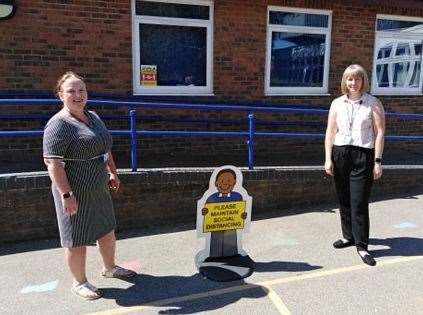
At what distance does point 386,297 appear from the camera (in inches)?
140

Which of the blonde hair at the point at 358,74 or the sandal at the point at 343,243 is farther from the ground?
the blonde hair at the point at 358,74

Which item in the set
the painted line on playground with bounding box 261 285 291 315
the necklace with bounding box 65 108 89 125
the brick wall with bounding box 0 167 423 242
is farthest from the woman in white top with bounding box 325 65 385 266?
the necklace with bounding box 65 108 89 125

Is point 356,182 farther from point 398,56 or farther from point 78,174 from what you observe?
point 398,56

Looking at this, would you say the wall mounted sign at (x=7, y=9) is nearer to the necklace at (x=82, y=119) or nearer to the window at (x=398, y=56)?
the necklace at (x=82, y=119)

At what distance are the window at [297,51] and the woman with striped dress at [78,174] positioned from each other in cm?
433

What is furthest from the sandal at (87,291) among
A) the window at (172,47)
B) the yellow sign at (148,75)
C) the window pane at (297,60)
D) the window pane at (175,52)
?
the window pane at (297,60)

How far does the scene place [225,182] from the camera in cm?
402

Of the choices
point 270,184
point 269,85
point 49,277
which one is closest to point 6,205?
point 49,277

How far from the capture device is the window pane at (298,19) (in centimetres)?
721

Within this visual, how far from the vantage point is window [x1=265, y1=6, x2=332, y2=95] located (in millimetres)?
7246

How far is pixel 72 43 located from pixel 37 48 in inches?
17.6

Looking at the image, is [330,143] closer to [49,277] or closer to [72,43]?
[49,277]

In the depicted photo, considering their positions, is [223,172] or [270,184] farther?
[270,184]

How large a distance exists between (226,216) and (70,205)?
1462 millimetres
